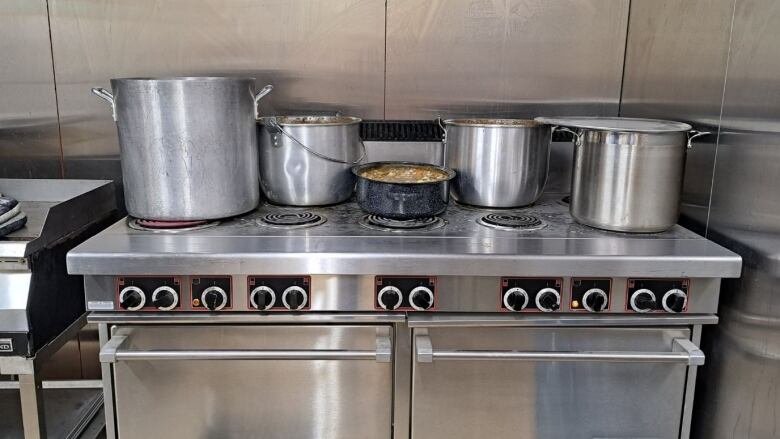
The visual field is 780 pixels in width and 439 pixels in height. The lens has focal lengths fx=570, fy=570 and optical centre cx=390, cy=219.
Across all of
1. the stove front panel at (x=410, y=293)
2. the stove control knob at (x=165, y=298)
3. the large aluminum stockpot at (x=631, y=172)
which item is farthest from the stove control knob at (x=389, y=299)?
the large aluminum stockpot at (x=631, y=172)

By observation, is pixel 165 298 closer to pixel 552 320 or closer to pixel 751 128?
pixel 552 320

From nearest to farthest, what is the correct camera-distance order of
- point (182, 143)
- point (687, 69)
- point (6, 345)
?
point (6, 345) < point (182, 143) < point (687, 69)

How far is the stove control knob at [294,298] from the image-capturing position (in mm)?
1165

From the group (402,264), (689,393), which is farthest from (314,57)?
(689,393)

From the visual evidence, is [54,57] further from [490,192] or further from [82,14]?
[490,192]

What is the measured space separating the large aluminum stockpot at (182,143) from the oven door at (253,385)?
0.96 feet

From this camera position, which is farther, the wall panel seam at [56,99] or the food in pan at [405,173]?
the wall panel seam at [56,99]

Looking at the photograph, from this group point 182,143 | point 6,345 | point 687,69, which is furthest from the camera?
point 687,69

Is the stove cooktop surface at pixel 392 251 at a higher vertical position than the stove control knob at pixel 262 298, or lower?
higher

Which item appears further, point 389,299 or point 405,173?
point 405,173

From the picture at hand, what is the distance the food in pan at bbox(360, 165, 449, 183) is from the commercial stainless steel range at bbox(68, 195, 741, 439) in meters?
0.19

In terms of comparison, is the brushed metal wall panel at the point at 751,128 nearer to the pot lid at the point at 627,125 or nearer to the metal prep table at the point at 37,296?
the pot lid at the point at 627,125

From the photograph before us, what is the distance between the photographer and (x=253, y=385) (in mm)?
1227

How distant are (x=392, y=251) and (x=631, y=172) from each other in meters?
0.57
